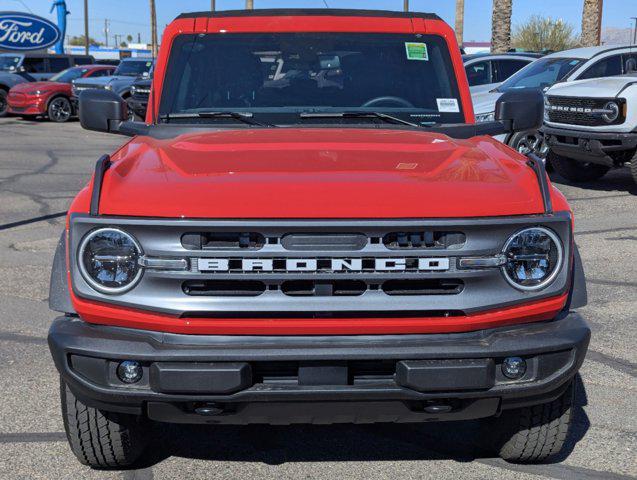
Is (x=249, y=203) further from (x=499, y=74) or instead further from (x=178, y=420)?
(x=499, y=74)

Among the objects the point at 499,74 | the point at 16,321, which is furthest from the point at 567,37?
the point at 16,321

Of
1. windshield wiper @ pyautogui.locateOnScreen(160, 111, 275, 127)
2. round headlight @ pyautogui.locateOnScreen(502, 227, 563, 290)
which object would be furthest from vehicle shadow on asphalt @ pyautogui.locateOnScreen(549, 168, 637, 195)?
round headlight @ pyautogui.locateOnScreen(502, 227, 563, 290)

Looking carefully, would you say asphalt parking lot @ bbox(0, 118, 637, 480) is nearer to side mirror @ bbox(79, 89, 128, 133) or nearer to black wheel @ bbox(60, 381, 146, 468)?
black wheel @ bbox(60, 381, 146, 468)

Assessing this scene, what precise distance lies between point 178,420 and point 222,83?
1995mm

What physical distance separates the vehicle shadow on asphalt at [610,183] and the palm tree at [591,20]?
10.6 m

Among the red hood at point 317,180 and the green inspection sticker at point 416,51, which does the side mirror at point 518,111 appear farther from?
the red hood at point 317,180

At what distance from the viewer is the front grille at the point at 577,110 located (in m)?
11.1

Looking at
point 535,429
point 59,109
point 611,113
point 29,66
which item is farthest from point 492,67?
point 29,66

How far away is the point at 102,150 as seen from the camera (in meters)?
17.3

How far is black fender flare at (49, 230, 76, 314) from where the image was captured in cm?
325

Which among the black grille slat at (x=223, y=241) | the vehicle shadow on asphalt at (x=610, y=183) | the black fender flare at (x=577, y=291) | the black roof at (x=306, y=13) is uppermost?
the black roof at (x=306, y=13)

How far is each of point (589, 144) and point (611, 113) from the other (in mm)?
441

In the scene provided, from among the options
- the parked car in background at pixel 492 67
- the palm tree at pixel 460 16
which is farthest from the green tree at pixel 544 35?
the parked car in background at pixel 492 67

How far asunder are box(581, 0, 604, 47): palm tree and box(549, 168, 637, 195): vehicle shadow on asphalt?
10.6 meters
